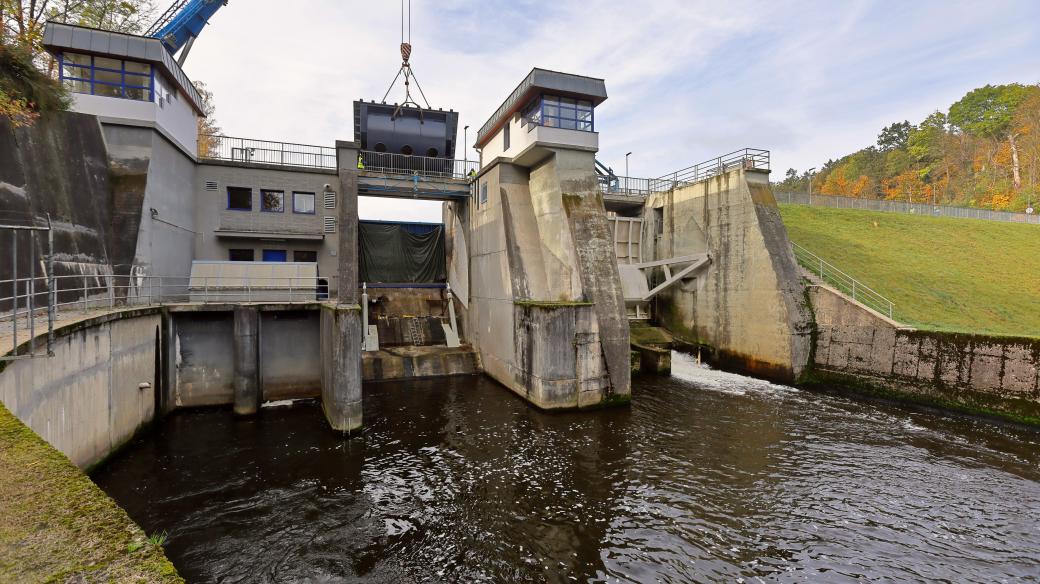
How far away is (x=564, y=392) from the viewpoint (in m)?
15.2

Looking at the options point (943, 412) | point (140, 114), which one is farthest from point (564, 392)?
point (140, 114)

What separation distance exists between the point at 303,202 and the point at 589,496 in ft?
58.7

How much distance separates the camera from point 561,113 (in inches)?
716

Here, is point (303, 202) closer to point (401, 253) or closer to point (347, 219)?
point (347, 219)

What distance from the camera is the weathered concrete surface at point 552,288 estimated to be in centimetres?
1527

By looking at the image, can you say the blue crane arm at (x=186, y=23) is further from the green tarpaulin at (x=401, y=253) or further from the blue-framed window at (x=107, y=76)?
the green tarpaulin at (x=401, y=253)

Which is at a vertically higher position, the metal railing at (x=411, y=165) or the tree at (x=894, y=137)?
the tree at (x=894, y=137)

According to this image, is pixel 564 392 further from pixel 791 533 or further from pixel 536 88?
pixel 536 88

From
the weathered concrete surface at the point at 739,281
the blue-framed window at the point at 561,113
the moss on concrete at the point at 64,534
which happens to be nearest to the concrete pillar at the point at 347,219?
the blue-framed window at the point at 561,113

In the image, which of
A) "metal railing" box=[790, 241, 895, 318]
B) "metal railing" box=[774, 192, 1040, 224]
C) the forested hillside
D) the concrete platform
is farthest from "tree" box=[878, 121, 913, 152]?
the concrete platform

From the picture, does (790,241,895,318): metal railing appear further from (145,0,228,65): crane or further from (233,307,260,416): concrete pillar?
(145,0,228,65): crane

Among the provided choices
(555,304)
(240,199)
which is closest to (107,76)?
(240,199)

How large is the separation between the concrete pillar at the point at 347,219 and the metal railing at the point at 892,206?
30172 millimetres

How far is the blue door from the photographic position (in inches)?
802
